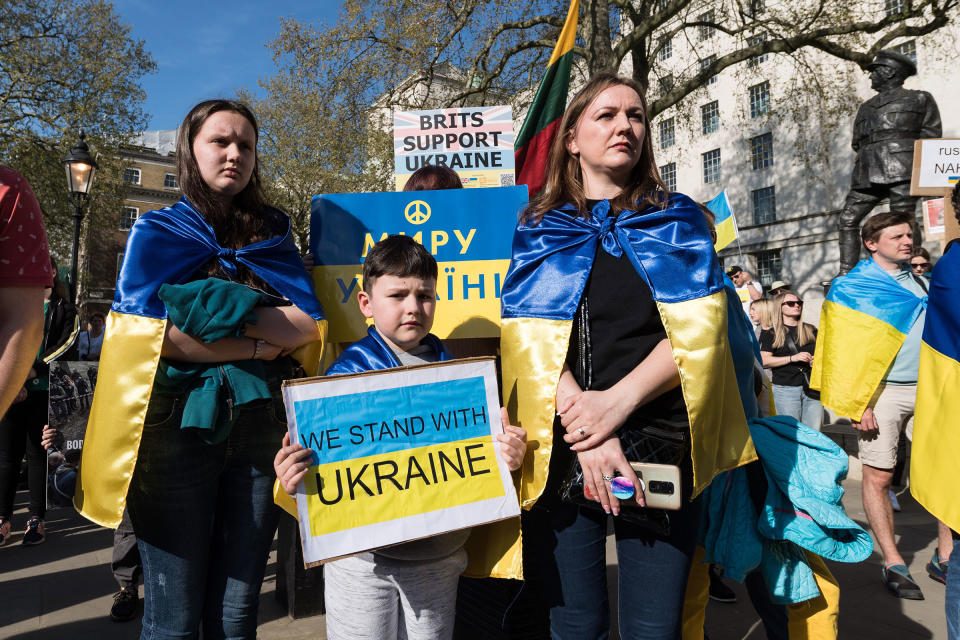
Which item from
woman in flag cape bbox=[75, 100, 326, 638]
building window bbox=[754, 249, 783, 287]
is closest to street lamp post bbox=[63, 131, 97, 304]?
woman in flag cape bbox=[75, 100, 326, 638]

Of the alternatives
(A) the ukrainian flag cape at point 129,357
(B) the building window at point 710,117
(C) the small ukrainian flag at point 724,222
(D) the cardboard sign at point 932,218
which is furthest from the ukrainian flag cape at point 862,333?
(B) the building window at point 710,117

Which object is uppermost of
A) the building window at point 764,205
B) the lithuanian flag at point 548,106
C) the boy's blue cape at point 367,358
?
the building window at point 764,205

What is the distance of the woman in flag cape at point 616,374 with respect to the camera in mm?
1764

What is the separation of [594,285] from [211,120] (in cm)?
137

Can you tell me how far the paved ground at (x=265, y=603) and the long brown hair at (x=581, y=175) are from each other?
235 cm

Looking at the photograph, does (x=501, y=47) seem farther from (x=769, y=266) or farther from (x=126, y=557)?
(x=769, y=266)

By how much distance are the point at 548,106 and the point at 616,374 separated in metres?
2.59

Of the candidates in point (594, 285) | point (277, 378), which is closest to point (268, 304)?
point (277, 378)

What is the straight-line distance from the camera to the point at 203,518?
1.95 m

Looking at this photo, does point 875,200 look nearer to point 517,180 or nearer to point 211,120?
point 517,180

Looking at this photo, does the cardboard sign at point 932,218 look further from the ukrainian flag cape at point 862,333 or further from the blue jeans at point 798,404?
the blue jeans at point 798,404

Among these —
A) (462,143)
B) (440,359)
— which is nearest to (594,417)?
(440,359)

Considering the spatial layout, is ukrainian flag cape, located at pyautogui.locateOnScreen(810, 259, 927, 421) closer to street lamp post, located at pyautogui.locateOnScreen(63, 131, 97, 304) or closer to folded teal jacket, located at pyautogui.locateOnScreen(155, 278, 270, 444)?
folded teal jacket, located at pyautogui.locateOnScreen(155, 278, 270, 444)

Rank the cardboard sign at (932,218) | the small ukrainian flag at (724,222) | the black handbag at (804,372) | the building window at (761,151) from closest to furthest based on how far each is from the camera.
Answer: the cardboard sign at (932,218) → the black handbag at (804,372) → the small ukrainian flag at (724,222) → the building window at (761,151)
